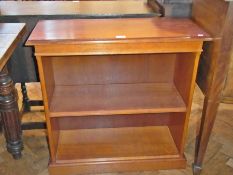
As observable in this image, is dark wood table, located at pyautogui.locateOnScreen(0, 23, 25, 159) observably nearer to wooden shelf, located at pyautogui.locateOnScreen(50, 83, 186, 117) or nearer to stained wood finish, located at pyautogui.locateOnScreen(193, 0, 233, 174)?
wooden shelf, located at pyautogui.locateOnScreen(50, 83, 186, 117)

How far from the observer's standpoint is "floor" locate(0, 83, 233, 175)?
1486 mm

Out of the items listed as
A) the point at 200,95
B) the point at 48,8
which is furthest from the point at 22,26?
the point at 200,95

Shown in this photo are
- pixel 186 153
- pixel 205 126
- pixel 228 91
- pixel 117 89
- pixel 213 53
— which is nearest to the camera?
pixel 213 53

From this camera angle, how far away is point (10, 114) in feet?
4.71

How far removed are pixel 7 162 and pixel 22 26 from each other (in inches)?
29.9

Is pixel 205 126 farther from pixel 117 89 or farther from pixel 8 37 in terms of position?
pixel 8 37

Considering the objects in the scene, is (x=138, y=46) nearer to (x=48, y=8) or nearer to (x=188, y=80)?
(x=188, y=80)

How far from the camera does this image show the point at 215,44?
1.13 meters

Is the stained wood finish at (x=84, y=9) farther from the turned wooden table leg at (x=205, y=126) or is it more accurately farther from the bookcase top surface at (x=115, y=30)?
the turned wooden table leg at (x=205, y=126)

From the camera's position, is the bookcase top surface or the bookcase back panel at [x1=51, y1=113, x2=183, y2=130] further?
the bookcase back panel at [x1=51, y1=113, x2=183, y2=130]

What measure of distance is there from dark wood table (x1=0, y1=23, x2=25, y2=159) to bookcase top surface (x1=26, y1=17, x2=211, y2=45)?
0.09 meters

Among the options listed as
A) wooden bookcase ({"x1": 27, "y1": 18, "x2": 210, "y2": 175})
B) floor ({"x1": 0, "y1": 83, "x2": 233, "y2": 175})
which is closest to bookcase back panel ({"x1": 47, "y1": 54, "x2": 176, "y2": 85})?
wooden bookcase ({"x1": 27, "y1": 18, "x2": 210, "y2": 175})

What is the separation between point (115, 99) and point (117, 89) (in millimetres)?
118

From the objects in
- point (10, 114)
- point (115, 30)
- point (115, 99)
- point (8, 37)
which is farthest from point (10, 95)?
point (115, 30)
